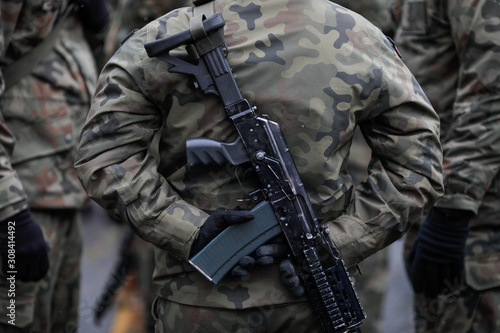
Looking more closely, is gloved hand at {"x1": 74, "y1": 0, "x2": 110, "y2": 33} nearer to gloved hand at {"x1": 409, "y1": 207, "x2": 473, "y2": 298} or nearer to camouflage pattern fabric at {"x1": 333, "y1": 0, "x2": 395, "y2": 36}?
camouflage pattern fabric at {"x1": 333, "y1": 0, "x2": 395, "y2": 36}

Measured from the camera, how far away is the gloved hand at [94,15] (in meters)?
3.57

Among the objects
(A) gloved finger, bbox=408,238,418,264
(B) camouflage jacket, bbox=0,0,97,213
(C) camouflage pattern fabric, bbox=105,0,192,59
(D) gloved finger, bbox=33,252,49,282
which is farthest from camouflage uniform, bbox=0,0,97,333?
(A) gloved finger, bbox=408,238,418,264

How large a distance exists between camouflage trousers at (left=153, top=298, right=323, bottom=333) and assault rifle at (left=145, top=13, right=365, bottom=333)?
68mm

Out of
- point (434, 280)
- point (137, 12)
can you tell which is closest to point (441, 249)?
point (434, 280)

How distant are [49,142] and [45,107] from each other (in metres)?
0.15

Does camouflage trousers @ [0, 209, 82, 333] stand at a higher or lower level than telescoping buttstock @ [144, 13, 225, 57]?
lower

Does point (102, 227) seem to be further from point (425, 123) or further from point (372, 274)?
point (425, 123)

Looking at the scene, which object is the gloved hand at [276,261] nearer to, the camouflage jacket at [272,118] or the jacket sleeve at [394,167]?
the camouflage jacket at [272,118]

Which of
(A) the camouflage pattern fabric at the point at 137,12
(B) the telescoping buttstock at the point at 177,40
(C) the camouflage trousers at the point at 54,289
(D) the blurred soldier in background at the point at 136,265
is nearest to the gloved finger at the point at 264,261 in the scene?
(B) the telescoping buttstock at the point at 177,40

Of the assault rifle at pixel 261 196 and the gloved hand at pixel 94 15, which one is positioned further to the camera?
the gloved hand at pixel 94 15

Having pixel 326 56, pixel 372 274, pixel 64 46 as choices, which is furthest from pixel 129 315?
pixel 326 56

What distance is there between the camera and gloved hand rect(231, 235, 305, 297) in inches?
89.0

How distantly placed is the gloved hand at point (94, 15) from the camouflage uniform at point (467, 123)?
1401 millimetres

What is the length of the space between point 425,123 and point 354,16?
40cm
